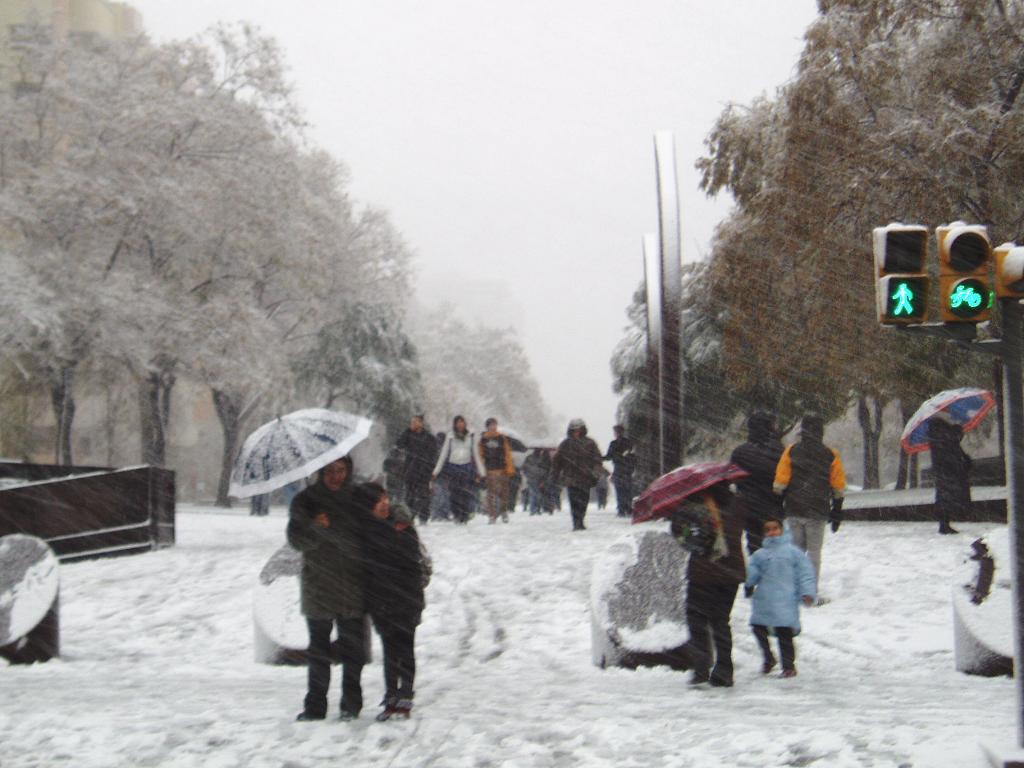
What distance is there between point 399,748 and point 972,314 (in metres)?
3.85

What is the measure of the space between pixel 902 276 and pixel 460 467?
16053 mm

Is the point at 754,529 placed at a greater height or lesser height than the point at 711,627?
greater

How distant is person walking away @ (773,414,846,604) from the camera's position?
13.6m

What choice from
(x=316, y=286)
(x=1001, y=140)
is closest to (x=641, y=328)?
(x=316, y=286)

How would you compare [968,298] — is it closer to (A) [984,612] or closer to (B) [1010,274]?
(B) [1010,274]

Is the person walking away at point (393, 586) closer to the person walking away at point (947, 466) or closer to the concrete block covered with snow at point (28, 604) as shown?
the concrete block covered with snow at point (28, 604)

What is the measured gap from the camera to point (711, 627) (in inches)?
408

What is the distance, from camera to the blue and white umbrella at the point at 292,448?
962cm

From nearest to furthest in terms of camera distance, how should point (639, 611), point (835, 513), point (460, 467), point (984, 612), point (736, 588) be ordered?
1. point (736, 588)
2. point (984, 612)
3. point (639, 611)
4. point (835, 513)
5. point (460, 467)

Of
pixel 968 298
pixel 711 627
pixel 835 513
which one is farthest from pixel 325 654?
pixel 835 513

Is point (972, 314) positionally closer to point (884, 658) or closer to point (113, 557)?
point (884, 658)

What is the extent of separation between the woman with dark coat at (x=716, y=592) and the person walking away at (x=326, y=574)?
2.64m

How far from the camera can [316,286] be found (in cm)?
4088

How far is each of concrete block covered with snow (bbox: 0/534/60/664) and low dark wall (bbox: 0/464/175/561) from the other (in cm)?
550
